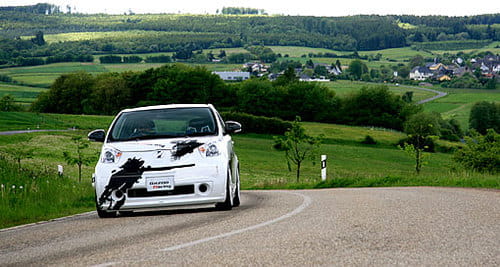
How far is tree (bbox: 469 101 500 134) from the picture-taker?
11138cm

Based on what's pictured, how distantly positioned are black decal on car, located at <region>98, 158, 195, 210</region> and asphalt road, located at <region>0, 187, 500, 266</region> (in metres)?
0.37

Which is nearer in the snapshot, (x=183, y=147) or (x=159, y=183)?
(x=159, y=183)

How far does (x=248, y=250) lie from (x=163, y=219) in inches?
146

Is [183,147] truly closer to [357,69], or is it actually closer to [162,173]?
[162,173]

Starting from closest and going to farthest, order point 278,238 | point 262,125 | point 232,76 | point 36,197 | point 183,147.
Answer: point 278,238 → point 183,147 → point 36,197 → point 262,125 → point 232,76

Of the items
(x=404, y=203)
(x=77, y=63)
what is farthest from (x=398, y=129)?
(x=404, y=203)

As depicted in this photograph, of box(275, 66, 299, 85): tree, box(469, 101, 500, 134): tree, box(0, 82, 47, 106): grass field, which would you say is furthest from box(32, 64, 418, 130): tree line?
box(275, 66, 299, 85): tree

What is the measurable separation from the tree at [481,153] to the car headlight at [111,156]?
1314 inches

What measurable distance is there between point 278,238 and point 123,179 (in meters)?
3.73

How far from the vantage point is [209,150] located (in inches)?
400

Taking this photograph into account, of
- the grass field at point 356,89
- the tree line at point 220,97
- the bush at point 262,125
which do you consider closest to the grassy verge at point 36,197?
the bush at point 262,125

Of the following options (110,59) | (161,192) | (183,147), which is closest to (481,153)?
(183,147)

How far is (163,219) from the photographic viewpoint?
31.7 feet

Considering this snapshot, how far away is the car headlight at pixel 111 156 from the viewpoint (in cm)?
1005
